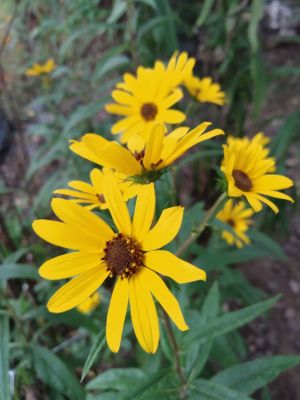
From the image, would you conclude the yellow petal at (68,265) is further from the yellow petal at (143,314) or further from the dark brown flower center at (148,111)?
the dark brown flower center at (148,111)

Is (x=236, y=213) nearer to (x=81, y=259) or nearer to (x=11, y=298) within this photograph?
(x=11, y=298)

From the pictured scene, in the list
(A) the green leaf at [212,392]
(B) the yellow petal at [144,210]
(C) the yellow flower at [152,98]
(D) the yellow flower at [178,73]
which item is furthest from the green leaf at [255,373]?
(D) the yellow flower at [178,73]

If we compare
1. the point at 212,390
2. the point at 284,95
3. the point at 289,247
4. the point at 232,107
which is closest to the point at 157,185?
the point at 212,390

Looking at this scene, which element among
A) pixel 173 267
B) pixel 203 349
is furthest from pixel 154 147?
pixel 203 349

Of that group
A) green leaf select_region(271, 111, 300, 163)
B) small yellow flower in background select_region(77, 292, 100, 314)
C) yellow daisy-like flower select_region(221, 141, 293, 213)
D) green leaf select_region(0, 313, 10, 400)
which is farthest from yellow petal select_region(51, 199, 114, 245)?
green leaf select_region(271, 111, 300, 163)

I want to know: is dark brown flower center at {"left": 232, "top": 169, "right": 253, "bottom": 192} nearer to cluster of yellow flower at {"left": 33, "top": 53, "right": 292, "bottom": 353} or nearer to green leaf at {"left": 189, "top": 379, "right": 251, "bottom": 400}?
cluster of yellow flower at {"left": 33, "top": 53, "right": 292, "bottom": 353}

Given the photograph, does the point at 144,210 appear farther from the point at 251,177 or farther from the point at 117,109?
the point at 117,109

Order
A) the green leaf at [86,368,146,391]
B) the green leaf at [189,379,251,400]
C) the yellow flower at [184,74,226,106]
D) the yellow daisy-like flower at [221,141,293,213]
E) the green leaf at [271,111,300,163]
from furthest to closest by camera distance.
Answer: the green leaf at [271,111,300,163] → the yellow flower at [184,74,226,106] → the green leaf at [86,368,146,391] → the green leaf at [189,379,251,400] → the yellow daisy-like flower at [221,141,293,213]
